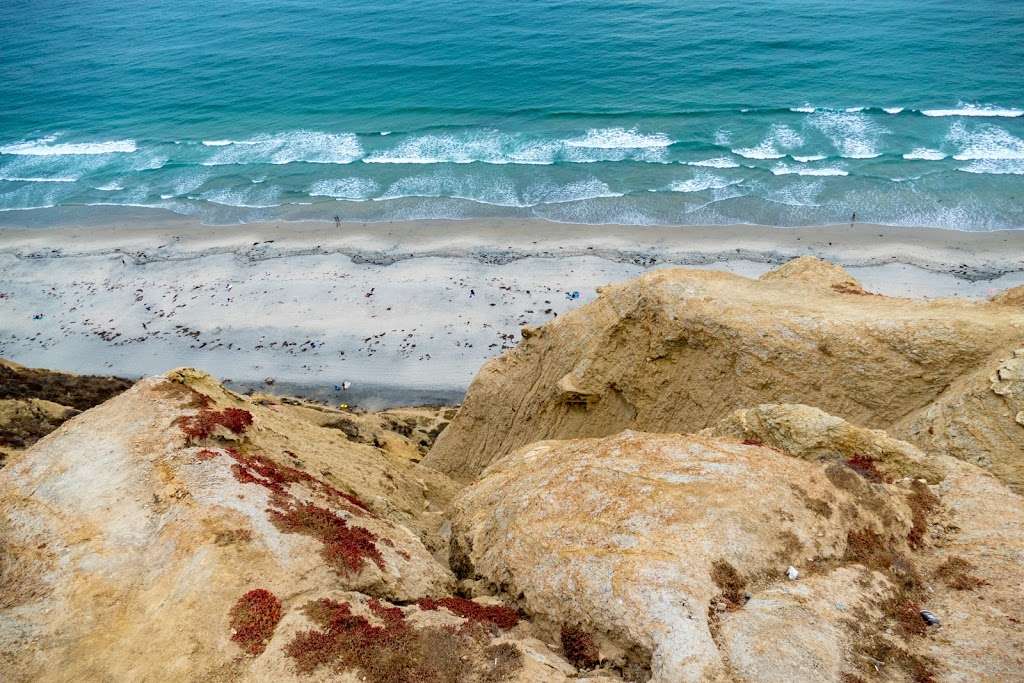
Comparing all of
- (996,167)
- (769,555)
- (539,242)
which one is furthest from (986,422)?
(996,167)

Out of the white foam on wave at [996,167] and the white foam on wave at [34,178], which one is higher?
the white foam on wave at [34,178]

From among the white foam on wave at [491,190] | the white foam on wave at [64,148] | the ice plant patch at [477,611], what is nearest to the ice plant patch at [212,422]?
the ice plant patch at [477,611]

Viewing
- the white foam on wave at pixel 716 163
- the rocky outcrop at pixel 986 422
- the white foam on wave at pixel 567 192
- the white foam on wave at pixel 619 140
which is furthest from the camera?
the white foam on wave at pixel 619 140

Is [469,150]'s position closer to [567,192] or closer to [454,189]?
[454,189]

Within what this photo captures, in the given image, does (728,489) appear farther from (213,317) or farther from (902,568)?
(213,317)

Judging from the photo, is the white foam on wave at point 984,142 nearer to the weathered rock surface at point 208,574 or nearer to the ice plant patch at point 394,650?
the weathered rock surface at point 208,574

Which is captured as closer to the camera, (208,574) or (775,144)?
(208,574)
